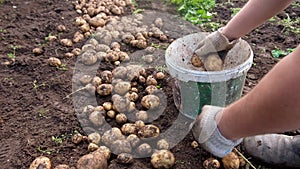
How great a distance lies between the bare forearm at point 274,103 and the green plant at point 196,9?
218cm

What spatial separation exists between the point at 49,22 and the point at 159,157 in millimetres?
2125

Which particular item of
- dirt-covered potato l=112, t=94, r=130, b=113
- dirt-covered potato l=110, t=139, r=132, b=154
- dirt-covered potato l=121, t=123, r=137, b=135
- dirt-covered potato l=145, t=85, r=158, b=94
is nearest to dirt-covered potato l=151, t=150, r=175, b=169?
dirt-covered potato l=110, t=139, r=132, b=154

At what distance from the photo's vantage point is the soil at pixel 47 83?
219 centimetres

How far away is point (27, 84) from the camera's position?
9.22 ft

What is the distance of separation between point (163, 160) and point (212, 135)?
1.12ft

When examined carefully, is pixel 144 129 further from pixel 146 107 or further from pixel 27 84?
pixel 27 84

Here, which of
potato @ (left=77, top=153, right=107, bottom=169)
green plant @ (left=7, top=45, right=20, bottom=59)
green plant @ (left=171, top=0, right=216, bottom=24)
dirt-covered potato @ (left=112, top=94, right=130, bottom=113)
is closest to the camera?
potato @ (left=77, top=153, right=107, bottom=169)

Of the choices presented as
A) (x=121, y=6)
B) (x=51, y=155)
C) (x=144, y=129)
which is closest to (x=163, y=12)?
(x=121, y=6)

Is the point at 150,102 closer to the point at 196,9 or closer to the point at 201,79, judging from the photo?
the point at 201,79

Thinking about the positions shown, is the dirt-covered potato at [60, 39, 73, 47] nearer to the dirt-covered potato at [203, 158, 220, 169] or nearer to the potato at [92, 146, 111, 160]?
the potato at [92, 146, 111, 160]

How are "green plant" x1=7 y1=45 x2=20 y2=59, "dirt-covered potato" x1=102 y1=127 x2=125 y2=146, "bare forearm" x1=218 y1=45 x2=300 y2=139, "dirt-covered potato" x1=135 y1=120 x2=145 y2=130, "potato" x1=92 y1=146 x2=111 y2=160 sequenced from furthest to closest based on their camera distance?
1. "green plant" x1=7 y1=45 x2=20 y2=59
2. "dirt-covered potato" x1=135 y1=120 x2=145 y2=130
3. "dirt-covered potato" x1=102 y1=127 x2=125 y2=146
4. "potato" x1=92 y1=146 x2=111 y2=160
5. "bare forearm" x1=218 y1=45 x2=300 y2=139

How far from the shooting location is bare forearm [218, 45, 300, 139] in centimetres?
142

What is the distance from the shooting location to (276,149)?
2.12m

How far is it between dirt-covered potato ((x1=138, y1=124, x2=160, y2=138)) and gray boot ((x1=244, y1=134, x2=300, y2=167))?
0.53 meters
